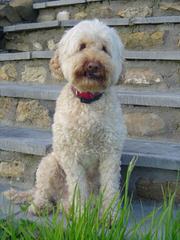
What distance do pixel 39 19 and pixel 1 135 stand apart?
231cm

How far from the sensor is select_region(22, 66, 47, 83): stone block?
449 cm

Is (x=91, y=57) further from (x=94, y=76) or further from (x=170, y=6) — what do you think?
(x=170, y=6)

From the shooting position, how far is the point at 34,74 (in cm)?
453

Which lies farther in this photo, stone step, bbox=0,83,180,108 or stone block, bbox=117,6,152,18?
stone block, bbox=117,6,152,18

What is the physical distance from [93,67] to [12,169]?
122cm

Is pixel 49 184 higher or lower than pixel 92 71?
lower

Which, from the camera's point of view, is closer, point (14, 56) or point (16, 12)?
point (14, 56)

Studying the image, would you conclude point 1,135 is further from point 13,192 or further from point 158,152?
point 158,152

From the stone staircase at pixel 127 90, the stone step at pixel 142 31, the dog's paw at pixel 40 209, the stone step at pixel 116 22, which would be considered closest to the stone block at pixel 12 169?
the stone staircase at pixel 127 90

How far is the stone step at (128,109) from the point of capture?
3.54m

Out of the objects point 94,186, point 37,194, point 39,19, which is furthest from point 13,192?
point 39,19

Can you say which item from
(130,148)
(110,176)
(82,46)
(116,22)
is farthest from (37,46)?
(110,176)

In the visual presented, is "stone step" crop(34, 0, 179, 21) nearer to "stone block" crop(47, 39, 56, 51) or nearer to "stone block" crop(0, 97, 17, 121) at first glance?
"stone block" crop(47, 39, 56, 51)

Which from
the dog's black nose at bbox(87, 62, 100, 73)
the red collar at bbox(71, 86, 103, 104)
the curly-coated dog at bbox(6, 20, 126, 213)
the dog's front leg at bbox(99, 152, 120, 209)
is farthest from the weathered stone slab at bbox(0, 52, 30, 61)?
the dog's front leg at bbox(99, 152, 120, 209)
